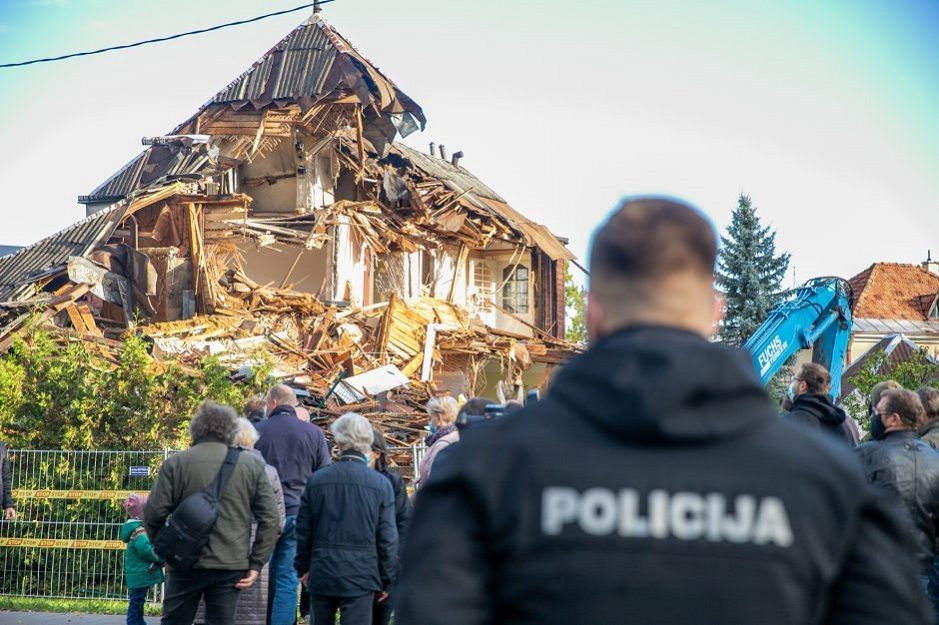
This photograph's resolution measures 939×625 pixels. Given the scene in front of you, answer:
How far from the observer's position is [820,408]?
8.35m

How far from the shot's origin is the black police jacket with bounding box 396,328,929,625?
7.04 feet

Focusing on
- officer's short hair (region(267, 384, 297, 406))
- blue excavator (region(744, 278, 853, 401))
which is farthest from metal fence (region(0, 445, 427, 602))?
blue excavator (region(744, 278, 853, 401))

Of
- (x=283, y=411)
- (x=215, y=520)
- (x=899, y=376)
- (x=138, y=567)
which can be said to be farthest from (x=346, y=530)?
(x=899, y=376)

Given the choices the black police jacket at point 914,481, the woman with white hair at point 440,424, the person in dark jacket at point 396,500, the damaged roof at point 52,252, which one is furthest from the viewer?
the damaged roof at point 52,252

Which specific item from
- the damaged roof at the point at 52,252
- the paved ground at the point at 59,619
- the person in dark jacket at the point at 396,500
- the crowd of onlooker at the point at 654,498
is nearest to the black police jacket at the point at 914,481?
the person in dark jacket at the point at 396,500

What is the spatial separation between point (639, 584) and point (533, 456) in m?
0.30

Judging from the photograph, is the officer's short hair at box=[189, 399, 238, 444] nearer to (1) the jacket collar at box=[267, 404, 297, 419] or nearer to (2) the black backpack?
Result: (2) the black backpack

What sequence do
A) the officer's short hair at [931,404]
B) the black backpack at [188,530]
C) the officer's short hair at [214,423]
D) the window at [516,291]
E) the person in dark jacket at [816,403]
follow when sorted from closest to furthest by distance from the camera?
the black backpack at [188,530] → the officer's short hair at [214,423] → the officer's short hair at [931,404] → the person in dark jacket at [816,403] → the window at [516,291]

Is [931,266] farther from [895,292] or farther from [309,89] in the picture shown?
[309,89]

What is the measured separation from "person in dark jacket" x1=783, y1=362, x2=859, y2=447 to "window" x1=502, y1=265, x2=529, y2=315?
26.6m

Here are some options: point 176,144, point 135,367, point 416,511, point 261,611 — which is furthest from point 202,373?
point 416,511

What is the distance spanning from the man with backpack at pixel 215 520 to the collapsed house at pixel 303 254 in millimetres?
10411

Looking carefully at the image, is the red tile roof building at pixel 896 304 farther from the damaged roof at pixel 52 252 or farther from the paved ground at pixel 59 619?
the paved ground at pixel 59 619

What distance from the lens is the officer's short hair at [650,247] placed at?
231 cm
